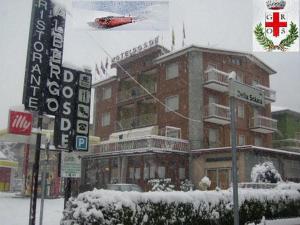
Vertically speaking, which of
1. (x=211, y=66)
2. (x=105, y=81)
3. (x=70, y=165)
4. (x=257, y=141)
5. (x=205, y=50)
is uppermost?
(x=205, y=50)

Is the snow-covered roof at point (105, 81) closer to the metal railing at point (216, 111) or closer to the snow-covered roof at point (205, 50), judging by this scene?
the snow-covered roof at point (205, 50)

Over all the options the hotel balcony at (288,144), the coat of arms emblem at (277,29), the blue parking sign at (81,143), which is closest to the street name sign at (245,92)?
the coat of arms emblem at (277,29)

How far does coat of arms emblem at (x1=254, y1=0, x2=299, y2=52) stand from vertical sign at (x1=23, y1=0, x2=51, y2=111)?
531 centimetres

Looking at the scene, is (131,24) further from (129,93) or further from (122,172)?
(129,93)

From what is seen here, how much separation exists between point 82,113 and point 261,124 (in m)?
22.1

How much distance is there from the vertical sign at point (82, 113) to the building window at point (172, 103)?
17.4 metres

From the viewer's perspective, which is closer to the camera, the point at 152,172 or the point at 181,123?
the point at 152,172

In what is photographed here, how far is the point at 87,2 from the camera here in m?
10.4

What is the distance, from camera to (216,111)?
88.8ft

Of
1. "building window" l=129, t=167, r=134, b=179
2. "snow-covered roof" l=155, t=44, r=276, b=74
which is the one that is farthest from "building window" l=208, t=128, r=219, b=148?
"building window" l=129, t=167, r=134, b=179

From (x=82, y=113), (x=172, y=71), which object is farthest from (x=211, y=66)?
(x=82, y=113)

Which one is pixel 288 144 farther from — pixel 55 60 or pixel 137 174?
pixel 55 60

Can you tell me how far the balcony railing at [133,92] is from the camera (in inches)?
1200

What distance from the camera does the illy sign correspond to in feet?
30.5
